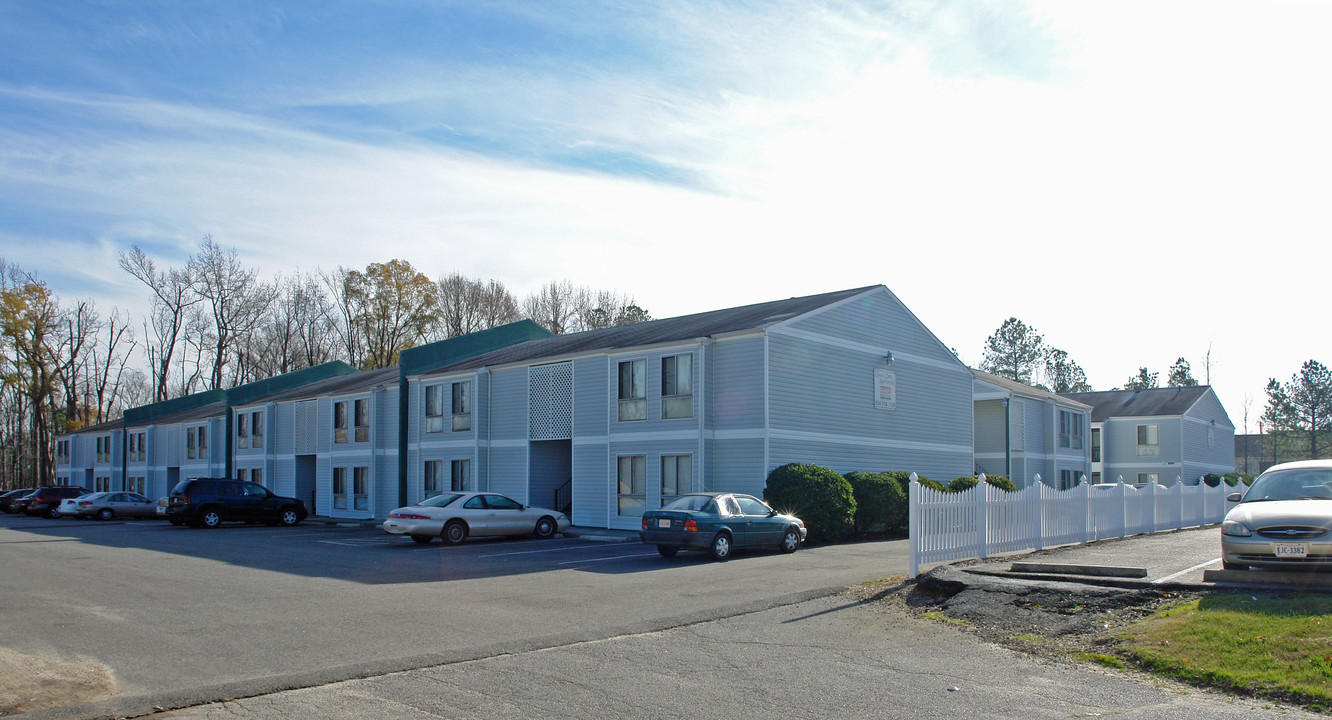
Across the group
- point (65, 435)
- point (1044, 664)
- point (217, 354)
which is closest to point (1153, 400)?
point (1044, 664)

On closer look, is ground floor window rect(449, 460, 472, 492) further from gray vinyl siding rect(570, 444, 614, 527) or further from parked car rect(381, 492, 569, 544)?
parked car rect(381, 492, 569, 544)

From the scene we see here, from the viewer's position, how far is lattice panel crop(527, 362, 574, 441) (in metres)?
30.2

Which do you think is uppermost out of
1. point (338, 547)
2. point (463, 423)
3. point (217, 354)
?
point (217, 354)

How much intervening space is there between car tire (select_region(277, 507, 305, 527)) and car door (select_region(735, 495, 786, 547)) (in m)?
21.5

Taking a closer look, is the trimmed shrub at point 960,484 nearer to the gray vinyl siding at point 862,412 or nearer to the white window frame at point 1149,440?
the gray vinyl siding at point 862,412

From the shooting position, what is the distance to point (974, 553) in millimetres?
15789

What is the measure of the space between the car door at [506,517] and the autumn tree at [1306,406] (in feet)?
269

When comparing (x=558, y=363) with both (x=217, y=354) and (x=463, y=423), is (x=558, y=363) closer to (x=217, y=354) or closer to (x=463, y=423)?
(x=463, y=423)

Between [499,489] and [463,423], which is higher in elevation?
[463,423]

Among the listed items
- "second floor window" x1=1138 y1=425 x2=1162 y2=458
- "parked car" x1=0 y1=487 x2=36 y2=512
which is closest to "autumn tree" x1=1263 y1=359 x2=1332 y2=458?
"second floor window" x1=1138 y1=425 x2=1162 y2=458

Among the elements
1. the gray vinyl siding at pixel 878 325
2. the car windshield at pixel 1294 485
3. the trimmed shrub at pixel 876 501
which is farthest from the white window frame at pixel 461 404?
the car windshield at pixel 1294 485

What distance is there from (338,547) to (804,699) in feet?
58.3

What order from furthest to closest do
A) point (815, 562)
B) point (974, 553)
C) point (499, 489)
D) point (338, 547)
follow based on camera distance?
point (499, 489) < point (338, 547) < point (815, 562) < point (974, 553)

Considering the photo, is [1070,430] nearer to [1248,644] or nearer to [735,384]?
[735,384]
